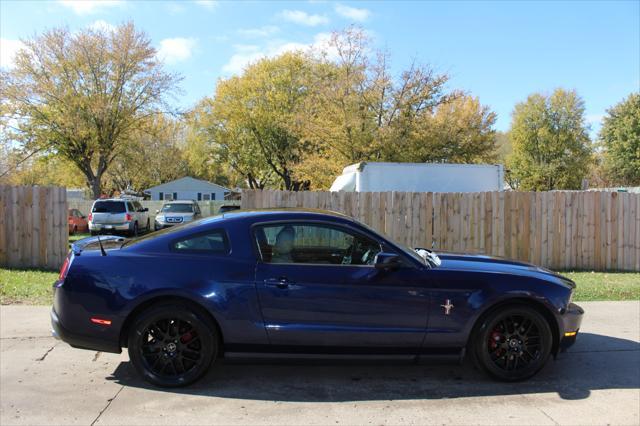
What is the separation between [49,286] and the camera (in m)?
8.71

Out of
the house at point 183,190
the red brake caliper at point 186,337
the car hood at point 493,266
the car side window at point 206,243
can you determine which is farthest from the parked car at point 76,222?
the house at point 183,190

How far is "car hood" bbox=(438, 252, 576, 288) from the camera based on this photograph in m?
4.76

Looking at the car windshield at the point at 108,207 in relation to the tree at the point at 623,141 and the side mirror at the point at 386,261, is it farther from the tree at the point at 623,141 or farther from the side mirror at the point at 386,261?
the tree at the point at 623,141

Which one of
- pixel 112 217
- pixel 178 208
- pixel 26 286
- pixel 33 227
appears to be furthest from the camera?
pixel 178 208

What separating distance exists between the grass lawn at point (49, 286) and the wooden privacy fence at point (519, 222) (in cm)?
75

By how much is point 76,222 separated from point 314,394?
863 inches

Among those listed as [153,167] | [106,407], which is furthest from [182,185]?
[106,407]

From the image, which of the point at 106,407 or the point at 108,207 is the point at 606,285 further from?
the point at 108,207

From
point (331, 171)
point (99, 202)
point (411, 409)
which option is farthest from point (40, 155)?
point (411, 409)

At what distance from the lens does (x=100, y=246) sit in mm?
4773

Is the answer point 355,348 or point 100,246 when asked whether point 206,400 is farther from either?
point 100,246

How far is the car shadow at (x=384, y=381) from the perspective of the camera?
4422 millimetres

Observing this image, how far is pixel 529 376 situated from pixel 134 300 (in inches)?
144

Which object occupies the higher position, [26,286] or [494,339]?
[494,339]
